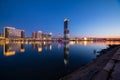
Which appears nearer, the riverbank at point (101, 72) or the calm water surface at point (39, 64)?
the riverbank at point (101, 72)

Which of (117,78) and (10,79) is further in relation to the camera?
(10,79)

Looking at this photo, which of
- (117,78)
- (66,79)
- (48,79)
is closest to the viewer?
(117,78)

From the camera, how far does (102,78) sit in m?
9.67

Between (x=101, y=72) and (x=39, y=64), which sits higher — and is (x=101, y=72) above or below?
above

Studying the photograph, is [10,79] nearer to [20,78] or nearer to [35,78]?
[20,78]

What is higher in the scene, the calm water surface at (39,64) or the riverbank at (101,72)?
the riverbank at (101,72)

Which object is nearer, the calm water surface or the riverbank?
the riverbank

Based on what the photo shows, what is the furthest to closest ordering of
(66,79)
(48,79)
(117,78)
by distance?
(48,79) → (66,79) → (117,78)

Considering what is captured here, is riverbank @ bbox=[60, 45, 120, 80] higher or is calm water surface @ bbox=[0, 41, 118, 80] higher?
riverbank @ bbox=[60, 45, 120, 80]

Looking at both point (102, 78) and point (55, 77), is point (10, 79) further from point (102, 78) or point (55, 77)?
point (102, 78)

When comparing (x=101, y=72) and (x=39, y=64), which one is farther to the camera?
(x=39, y=64)

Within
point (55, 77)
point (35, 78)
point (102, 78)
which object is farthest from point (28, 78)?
point (102, 78)

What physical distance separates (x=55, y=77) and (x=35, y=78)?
2505 millimetres

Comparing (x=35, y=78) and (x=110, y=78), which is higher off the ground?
(x=110, y=78)
